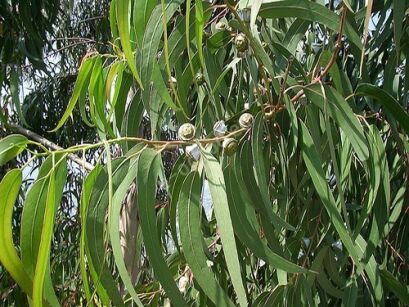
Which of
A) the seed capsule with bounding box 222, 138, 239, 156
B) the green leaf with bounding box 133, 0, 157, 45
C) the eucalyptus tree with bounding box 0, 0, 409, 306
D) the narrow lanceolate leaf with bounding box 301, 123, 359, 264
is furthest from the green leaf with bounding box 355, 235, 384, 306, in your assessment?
the green leaf with bounding box 133, 0, 157, 45

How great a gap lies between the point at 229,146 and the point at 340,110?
5.2 inches

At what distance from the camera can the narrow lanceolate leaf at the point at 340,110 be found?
0.77 metres

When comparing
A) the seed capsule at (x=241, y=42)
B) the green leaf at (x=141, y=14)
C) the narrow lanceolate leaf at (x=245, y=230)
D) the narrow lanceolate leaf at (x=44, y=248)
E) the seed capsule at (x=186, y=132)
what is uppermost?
the green leaf at (x=141, y=14)

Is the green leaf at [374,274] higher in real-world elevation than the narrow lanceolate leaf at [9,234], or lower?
lower

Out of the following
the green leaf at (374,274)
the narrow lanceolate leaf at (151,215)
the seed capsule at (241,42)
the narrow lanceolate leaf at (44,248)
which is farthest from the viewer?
the green leaf at (374,274)

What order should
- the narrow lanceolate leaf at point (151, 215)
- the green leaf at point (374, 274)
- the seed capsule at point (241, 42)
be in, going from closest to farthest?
the narrow lanceolate leaf at point (151, 215) → the seed capsule at point (241, 42) → the green leaf at point (374, 274)

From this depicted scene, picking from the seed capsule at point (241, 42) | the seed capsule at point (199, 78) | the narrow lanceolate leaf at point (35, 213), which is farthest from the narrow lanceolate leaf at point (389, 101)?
the narrow lanceolate leaf at point (35, 213)

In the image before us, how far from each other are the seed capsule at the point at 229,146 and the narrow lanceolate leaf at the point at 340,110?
10 centimetres

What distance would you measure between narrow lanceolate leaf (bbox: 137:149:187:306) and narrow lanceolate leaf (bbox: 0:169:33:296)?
4.8 inches

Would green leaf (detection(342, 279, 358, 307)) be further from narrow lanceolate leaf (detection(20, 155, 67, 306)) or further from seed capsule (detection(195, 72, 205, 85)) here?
narrow lanceolate leaf (detection(20, 155, 67, 306))

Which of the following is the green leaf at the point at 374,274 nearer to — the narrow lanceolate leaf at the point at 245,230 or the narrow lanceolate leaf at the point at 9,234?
the narrow lanceolate leaf at the point at 245,230

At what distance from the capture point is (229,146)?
29.6 inches

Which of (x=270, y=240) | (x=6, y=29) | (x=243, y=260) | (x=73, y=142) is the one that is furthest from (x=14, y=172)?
(x=73, y=142)

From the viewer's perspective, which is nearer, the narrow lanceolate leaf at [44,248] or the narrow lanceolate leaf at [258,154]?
the narrow lanceolate leaf at [44,248]
